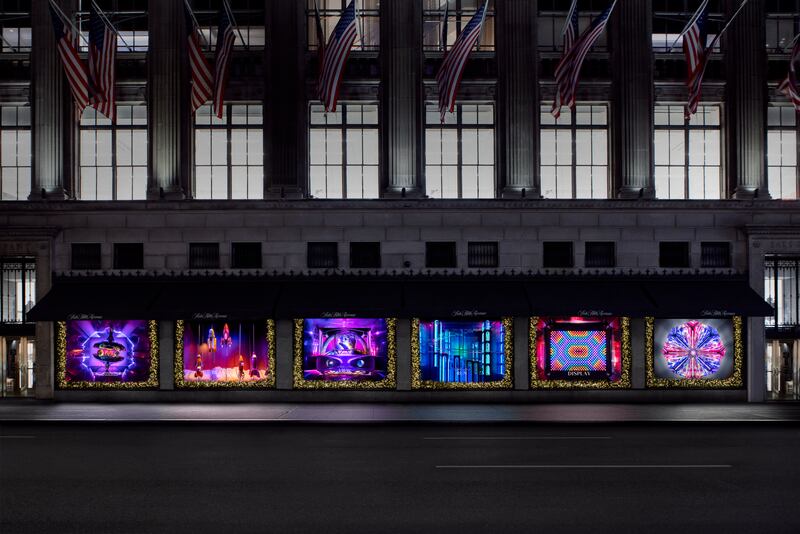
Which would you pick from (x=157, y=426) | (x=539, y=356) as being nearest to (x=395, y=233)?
(x=539, y=356)

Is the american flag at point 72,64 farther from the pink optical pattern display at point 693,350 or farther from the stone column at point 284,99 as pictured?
the pink optical pattern display at point 693,350

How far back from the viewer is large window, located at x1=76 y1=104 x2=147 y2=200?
30422mm

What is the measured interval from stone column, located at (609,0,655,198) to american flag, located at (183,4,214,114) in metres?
14.0

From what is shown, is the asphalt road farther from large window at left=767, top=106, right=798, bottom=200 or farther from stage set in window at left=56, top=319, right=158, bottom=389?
large window at left=767, top=106, right=798, bottom=200

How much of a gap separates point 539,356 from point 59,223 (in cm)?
1689

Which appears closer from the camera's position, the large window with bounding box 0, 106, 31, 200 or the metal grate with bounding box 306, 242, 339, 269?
the metal grate with bounding box 306, 242, 339, 269

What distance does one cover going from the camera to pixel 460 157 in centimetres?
3055

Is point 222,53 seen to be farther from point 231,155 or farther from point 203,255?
point 203,255

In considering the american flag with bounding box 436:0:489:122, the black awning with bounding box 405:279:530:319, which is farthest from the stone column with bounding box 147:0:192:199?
the american flag with bounding box 436:0:489:122

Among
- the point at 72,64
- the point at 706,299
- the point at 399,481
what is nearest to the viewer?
the point at 399,481

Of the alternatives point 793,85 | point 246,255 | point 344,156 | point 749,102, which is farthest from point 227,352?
point 793,85

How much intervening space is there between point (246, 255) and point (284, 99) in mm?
5540

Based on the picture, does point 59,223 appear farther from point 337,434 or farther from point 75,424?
point 337,434

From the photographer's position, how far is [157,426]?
2266 cm
